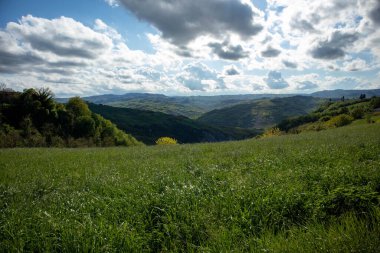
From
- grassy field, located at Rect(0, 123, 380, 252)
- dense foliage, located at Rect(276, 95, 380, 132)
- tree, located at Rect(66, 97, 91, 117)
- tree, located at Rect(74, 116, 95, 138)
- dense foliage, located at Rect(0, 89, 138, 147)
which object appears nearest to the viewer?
grassy field, located at Rect(0, 123, 380, 252)

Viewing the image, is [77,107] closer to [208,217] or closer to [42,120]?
[42,120]

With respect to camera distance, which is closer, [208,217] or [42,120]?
[208,217]

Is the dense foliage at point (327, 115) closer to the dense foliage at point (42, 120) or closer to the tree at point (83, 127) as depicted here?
the tree at point (83, 127)

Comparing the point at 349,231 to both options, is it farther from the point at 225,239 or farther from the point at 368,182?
the point at 368,182

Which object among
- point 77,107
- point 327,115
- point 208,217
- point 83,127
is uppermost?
point 77,107

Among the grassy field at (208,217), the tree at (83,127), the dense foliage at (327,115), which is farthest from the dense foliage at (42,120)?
the dense foliage at (327,115)

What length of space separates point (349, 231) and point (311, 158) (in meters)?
7.04

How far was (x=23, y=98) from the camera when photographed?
63.8m

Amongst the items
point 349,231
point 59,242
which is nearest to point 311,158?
point 349,231

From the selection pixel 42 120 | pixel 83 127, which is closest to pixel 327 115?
pixel 83 127

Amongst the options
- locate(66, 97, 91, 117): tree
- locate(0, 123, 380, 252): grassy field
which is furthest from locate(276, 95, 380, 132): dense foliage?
locate(0, 123, 380, 252): grassy field

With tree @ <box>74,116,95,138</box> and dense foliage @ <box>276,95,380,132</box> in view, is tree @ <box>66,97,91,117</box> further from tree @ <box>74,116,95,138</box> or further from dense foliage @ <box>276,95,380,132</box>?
dense foliage @ <box>276,95,380,132</box>

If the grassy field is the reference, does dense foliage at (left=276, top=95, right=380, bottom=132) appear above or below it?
below

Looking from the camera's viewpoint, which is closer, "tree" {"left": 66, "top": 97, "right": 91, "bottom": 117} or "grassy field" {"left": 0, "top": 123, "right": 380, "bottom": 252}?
"grassy field" {"left": 0, "top": 123, "right": 380, "bottom": 252}
